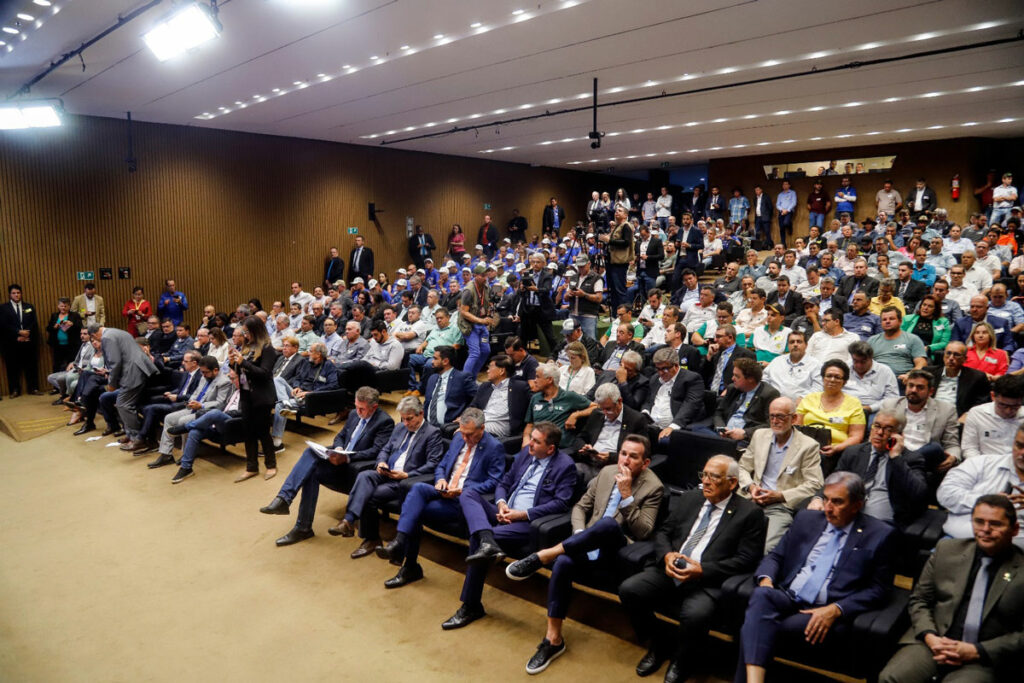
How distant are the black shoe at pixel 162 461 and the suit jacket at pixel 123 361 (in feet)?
3.05

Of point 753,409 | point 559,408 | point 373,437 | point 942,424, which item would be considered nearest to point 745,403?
point 753,409

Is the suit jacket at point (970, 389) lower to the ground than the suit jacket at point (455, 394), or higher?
higher

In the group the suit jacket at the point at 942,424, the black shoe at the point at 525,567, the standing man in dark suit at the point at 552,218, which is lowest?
the black shoe at the point at 525,567

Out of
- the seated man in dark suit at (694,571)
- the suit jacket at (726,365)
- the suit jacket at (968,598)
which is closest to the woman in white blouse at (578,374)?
the suit jacket at (726,365)

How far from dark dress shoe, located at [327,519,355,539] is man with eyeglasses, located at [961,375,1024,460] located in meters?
3.72

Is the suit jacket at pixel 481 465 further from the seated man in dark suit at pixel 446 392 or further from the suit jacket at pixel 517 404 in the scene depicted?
the seated man in dark suit at pixel 446 392

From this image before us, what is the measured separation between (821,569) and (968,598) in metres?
0.51

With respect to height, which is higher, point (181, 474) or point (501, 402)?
point (501, 402)

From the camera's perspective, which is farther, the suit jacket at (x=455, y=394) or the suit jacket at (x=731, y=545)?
the suit jacket at (x=455, y=394)

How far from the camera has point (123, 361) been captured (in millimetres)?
6332

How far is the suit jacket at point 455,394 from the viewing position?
5250mm

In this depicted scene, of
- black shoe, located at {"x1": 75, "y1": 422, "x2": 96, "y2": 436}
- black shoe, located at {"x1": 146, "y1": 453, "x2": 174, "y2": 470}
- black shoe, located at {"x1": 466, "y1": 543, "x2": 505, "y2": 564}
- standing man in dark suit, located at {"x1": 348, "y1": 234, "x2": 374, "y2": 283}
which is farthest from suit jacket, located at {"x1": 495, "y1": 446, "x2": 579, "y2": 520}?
standing man in dark suit, located at {"x1": 348, "y1": 234, "x2": 374, "y2": 283}

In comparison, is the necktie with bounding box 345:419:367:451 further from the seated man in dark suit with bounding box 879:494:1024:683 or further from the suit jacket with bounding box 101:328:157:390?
the seated man in dark suit with bounding box 879:494:1024:683

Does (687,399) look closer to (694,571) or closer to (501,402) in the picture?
(501,402)
